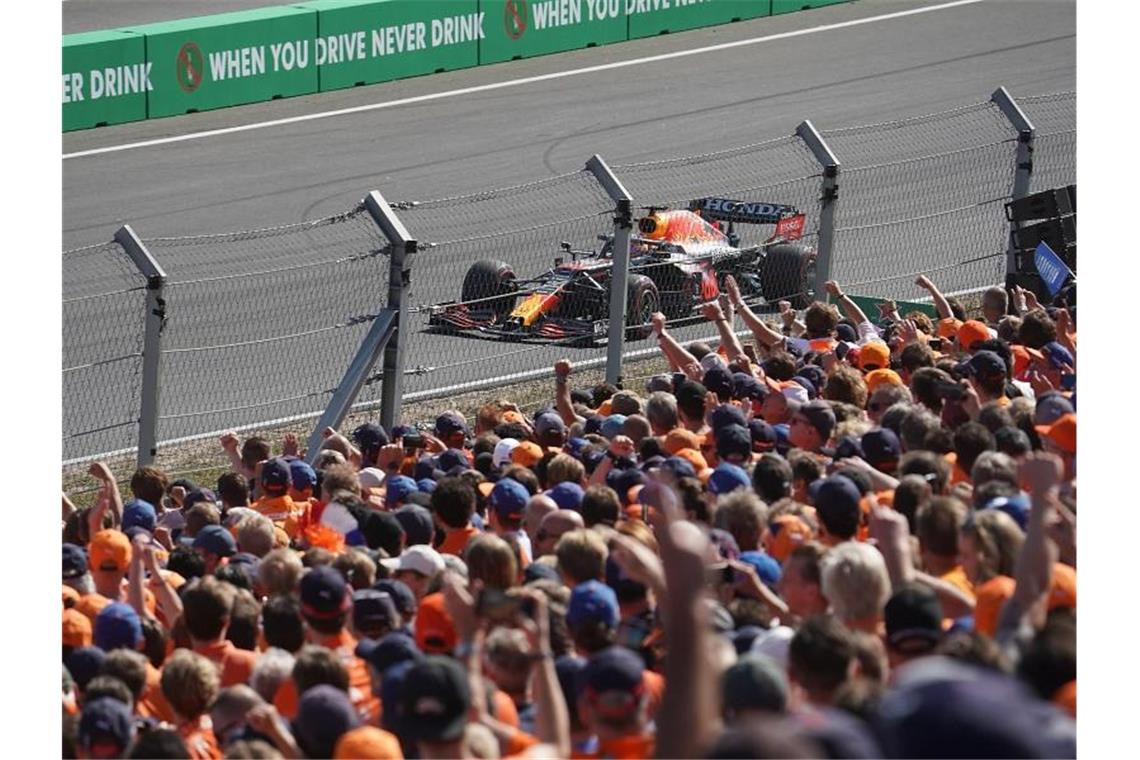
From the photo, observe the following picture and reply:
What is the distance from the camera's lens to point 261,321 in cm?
1534

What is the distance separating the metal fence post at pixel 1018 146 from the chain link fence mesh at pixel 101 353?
5.60m

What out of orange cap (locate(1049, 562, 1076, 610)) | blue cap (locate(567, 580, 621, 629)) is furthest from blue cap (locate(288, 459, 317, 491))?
orange cap (locate(1049, 562, 1076, 610))

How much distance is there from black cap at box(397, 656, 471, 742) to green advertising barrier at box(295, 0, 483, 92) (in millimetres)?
20533

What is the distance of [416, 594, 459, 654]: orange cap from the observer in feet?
18.2

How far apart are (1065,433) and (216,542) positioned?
303 centimetres

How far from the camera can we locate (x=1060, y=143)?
21531 mm

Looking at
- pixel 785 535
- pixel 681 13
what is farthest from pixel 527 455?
pixel 681 13

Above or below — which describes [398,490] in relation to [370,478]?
below

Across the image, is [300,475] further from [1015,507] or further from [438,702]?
[438,702]

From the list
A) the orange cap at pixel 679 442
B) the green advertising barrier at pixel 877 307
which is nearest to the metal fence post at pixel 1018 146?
the green advertising barrier at pixel 877 307

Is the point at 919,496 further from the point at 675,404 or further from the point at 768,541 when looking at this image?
the point at 675,404

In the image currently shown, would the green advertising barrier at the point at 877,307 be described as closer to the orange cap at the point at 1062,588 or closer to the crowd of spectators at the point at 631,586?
the crowd of spectators at the point at 631,586

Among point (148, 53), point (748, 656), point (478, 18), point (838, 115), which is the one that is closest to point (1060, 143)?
point (838, 115)

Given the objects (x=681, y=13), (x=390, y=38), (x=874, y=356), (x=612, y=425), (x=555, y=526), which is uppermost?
(x=681, y=13)
